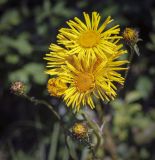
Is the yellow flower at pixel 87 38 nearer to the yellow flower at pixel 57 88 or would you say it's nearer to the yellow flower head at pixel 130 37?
the yellow flower head at pixel 130 37

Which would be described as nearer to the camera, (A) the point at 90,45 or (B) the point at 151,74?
(A) the point at 90,45

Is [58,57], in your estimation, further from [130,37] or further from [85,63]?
[130,37]

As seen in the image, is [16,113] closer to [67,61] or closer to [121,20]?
[121,20]

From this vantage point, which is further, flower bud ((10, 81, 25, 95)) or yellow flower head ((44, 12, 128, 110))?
flower bud ((10, 81, 25, 95))

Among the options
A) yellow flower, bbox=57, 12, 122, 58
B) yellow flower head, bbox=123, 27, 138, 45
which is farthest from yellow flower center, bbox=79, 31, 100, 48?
yellow flower head, bbox=123, 27, 138, 45

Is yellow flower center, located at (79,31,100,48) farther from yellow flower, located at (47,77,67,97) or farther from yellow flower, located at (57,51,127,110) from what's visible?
yellow flower, located at (47,77,67,97)

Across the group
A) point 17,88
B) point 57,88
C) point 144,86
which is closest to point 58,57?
point 57,88

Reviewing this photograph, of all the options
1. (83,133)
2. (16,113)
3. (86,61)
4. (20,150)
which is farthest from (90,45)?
(16,113)

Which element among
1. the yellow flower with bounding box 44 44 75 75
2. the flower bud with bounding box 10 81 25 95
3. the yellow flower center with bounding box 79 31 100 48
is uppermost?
the yellow flower center with bounding box 79 31 100 48
